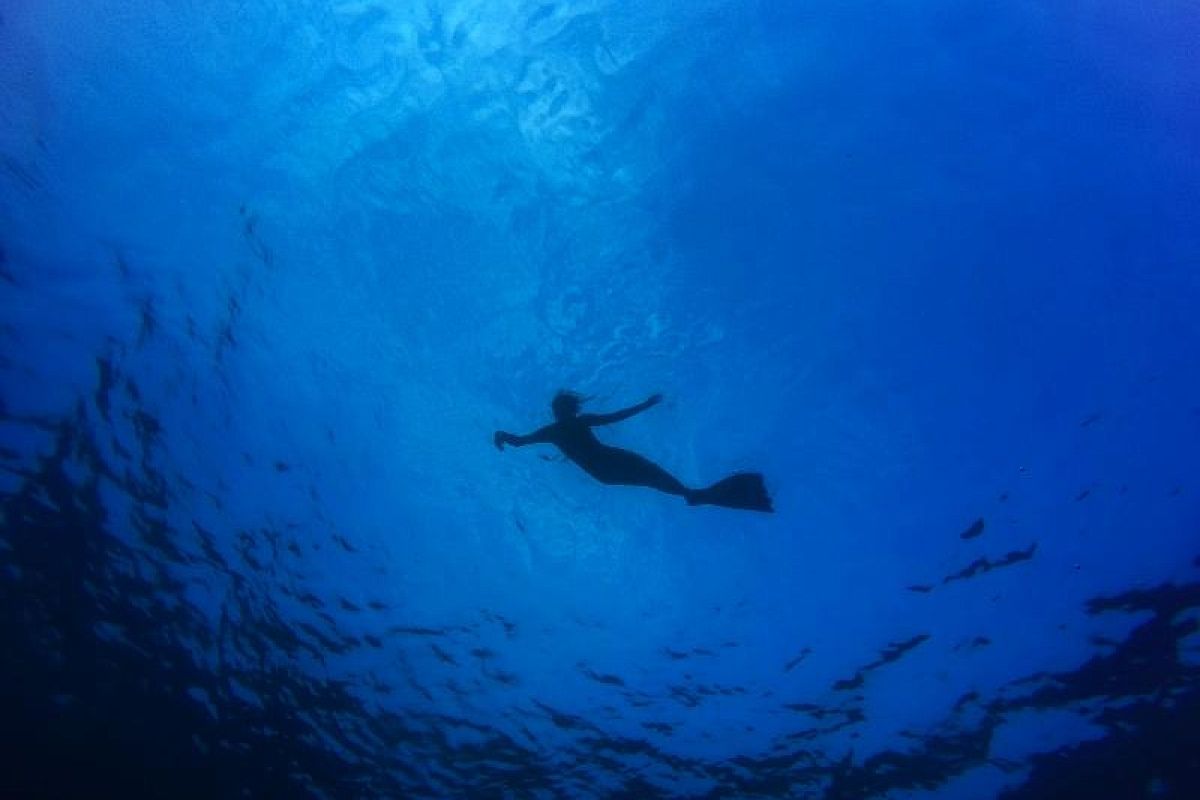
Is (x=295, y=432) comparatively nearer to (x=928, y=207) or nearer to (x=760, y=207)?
(x=760, y=207)

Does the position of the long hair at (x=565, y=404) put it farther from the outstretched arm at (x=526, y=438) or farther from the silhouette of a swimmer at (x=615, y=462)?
the outstretched arm at (x=526, y=438)

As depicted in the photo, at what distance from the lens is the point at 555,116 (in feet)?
28.1

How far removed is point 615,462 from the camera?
8.67 m

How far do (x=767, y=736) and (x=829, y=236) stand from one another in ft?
33.7

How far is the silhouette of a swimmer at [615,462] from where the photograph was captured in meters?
7.94

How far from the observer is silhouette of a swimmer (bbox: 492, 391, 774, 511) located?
7938mm

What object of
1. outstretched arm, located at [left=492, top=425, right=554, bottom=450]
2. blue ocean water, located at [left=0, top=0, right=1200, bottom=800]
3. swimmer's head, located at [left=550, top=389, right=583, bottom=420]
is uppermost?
blue ocean water, located at [left=0, top=0, right=1200, bottom=800]

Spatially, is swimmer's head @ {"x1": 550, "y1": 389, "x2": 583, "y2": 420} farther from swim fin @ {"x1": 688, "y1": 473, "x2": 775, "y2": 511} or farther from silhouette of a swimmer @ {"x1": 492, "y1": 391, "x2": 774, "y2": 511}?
swim fin @ {"x1": 688, "y1": 473, "x2": 775, "y2": 511}

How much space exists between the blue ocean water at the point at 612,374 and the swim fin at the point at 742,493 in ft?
7.81

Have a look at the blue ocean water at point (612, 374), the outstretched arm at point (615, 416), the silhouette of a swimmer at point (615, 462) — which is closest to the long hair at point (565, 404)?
the silhouette of a swimmer at point (615, 462)

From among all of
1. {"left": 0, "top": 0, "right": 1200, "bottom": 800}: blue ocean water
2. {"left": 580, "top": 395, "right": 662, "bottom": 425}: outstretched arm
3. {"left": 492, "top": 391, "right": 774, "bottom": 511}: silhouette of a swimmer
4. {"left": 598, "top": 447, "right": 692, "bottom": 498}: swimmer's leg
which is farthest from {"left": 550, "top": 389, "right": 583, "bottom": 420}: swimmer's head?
{"left": 0, "top": 0, "right": 1200, "bottom": 800}: blue ocean water

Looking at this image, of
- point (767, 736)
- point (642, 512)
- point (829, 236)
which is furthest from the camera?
point (767, 736)

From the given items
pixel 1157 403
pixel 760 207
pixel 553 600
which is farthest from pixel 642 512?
pixel 1157 403

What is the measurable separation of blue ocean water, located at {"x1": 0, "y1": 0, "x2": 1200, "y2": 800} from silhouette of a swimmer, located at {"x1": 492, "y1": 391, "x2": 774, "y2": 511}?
160 centimetres
